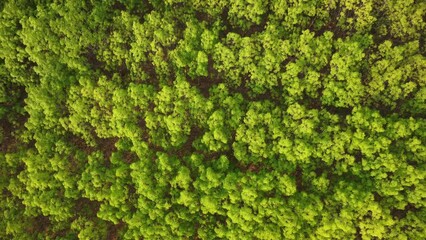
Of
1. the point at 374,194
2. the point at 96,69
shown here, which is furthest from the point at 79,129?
the point at 374,194

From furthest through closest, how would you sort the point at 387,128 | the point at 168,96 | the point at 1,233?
the point at 1,233, the point at 168,96, the point at 387,128

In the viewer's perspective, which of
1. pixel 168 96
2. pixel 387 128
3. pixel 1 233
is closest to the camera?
pixel 387 128

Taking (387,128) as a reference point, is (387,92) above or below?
above

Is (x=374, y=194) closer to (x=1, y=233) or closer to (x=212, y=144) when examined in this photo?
(x=212, y=144)

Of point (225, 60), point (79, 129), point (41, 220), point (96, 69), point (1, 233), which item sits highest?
point (225, 60)

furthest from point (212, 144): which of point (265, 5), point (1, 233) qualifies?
point (1, 233)

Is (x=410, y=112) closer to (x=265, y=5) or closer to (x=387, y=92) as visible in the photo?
(x=387, y=92)

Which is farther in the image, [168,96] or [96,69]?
[96,69]
